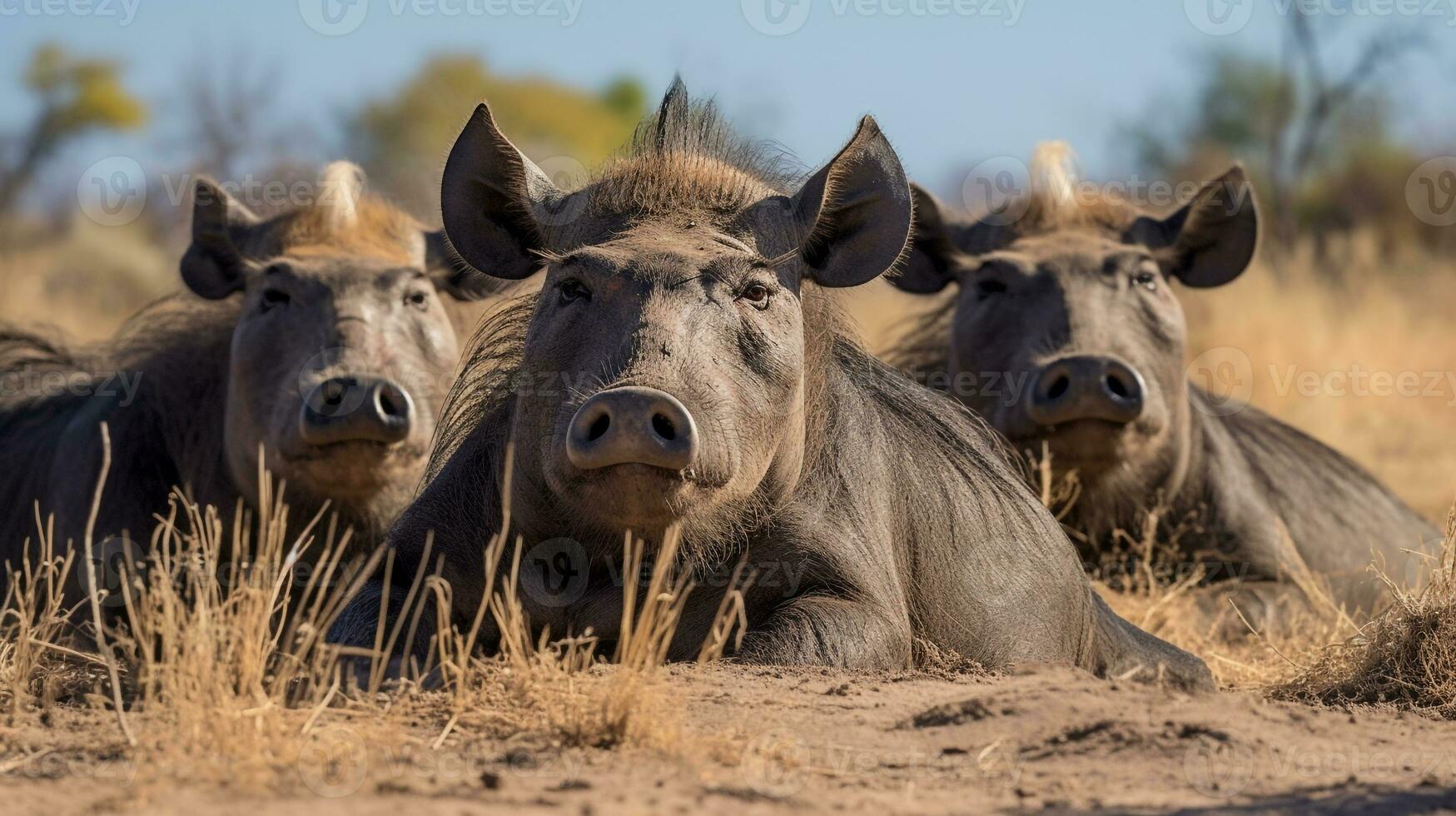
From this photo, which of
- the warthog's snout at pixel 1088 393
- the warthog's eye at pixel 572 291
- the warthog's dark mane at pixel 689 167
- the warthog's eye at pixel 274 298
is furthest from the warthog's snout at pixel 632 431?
the warthog's snout at pixel 1088 393

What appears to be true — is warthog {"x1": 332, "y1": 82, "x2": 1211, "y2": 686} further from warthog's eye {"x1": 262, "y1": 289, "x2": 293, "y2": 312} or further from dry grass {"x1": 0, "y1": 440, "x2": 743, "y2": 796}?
warthog's eye {"x1": 262, "y1": 289, "x2": 293, "y2": 312}

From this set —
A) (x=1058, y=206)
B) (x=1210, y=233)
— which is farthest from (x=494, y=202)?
(x=1210, y=233)

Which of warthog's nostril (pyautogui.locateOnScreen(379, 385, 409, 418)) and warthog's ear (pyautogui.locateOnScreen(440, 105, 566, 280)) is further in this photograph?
warthog's nostril (pyautogui.locateOnScreen(379, 385, 409, 418))

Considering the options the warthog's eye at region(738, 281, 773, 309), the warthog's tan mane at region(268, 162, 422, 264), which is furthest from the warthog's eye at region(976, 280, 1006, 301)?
the warthog's eye at region(738, 281, 773, 309)

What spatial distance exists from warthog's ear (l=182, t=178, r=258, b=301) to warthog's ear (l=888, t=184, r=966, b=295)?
3345mm

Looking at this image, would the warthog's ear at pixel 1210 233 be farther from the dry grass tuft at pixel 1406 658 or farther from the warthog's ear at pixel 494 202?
the warthog's ear at pixel 494 202

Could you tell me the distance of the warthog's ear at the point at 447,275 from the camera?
8969 mm

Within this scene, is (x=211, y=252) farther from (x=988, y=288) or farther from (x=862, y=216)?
(x=862, y=216)

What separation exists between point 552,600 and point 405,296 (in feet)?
9.94

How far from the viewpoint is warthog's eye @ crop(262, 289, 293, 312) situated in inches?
329

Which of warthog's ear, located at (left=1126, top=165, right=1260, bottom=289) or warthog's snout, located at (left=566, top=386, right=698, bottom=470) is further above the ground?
warthog's ear, located at (left=1126, top=165, right=1260, bottom=289)

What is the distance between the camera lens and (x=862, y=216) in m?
6.31

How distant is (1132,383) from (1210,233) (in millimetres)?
1904

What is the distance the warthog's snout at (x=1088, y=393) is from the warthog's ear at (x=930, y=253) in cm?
158
